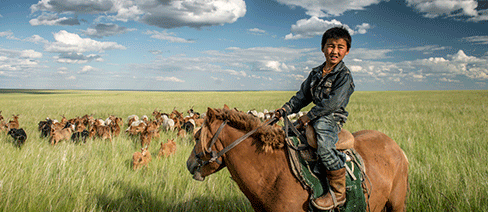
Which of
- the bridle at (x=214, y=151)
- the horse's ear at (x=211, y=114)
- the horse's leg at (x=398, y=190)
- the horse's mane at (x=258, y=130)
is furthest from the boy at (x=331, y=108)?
the horse's leg at (x=398, y=190)

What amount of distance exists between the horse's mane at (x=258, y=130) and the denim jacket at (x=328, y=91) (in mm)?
418

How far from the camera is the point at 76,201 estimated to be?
3.91m

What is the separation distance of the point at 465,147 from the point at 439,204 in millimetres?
4517

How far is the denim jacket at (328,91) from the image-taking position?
254cm

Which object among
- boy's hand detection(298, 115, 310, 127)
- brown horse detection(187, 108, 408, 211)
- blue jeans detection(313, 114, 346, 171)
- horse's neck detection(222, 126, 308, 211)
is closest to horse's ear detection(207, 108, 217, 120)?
brown horse detection(187, 108, 408, 211)

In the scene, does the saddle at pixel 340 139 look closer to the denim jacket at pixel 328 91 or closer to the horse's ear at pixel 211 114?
the denim jacket at pixel 328 91

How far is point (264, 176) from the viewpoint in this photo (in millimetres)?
2496

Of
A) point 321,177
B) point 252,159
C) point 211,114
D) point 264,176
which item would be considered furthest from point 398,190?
point 211,114

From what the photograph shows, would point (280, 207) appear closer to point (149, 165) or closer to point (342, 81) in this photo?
point (342, 81)

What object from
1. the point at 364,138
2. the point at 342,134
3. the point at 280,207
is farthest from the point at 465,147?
the point at 280,207

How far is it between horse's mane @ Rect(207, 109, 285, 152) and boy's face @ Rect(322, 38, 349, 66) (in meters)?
1.00

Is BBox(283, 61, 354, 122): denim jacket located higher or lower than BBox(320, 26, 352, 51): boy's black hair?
lower

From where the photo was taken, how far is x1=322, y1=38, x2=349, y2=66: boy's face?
2674mm

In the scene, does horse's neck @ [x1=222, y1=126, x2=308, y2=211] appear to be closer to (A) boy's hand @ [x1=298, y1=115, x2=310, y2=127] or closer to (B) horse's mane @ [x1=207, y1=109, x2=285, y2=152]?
(B) horse's mane @ [x1=207, y1=109, x2=285, y2=152]
